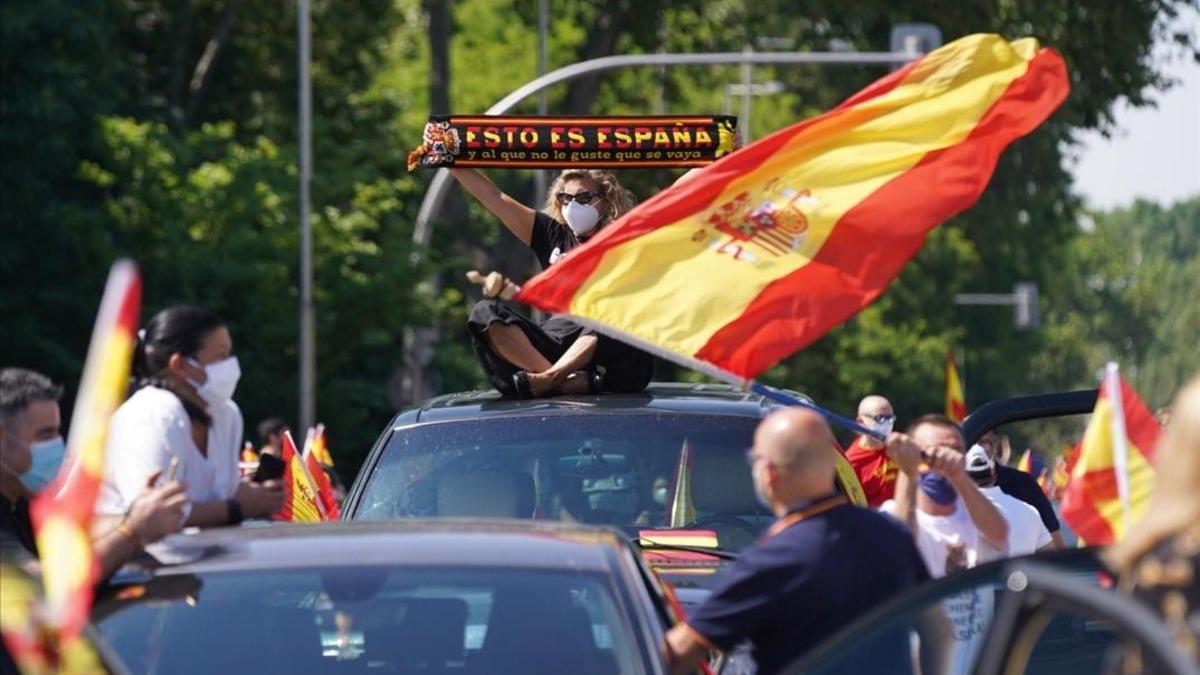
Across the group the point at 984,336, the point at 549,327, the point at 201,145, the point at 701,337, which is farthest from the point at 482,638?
the point at 984,336

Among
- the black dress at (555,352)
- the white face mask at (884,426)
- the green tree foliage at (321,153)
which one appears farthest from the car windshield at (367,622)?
the green tree foliage at (321,153)

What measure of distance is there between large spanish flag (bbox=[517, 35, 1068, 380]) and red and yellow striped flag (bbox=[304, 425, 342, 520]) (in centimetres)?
198

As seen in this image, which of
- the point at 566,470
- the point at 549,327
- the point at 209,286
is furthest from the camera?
the point at 209,286

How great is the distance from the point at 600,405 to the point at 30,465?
8.47ft

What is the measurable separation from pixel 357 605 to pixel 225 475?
92 centimetres

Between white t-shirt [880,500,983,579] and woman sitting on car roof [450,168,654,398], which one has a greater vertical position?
woman sitting on car roof [450,168,654,398]

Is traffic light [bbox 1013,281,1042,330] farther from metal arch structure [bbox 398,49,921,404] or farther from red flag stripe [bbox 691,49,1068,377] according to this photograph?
red flag stripe [bbox 691,49,1068,377]

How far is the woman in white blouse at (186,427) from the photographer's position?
6.48 meters

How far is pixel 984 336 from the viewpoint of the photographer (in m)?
82.2

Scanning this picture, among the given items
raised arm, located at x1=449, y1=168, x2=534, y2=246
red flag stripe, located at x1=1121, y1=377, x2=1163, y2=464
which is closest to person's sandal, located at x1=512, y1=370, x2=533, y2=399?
raised arm, located at x1=449, y1=168, x2=534, y2=246

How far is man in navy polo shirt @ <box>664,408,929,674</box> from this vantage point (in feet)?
19.0

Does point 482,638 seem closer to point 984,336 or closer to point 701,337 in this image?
point 701,337

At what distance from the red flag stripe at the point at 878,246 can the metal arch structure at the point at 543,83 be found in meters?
10.9

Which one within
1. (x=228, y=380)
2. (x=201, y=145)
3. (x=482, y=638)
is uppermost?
(x=201, y=145)
